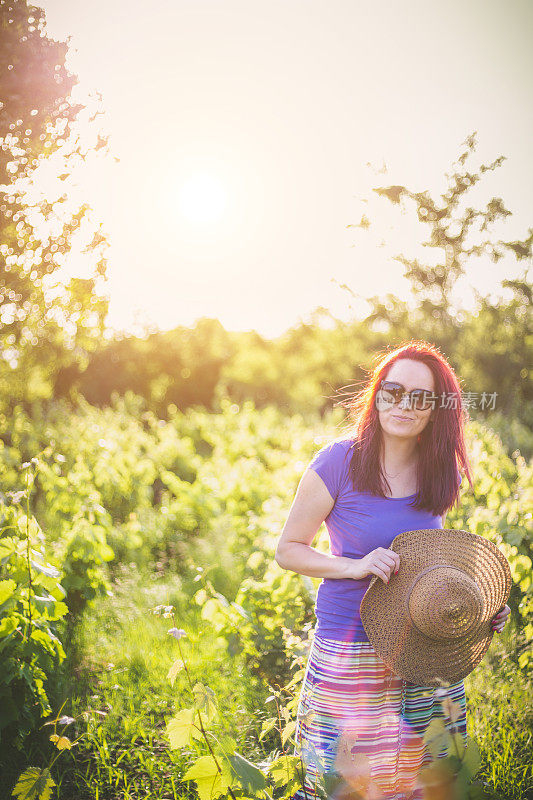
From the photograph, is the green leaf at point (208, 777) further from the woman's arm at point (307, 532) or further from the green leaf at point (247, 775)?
the woman's arm at point (307, 532)

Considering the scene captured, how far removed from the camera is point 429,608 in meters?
1.64

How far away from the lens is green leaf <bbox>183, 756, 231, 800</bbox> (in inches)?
53.3

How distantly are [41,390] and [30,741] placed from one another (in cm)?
768

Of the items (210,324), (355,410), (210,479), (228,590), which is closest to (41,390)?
(210,479)

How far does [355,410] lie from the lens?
216cm

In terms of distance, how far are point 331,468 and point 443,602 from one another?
48 cm

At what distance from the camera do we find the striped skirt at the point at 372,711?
1.69 metres

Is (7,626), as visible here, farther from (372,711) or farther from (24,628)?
(372,711)

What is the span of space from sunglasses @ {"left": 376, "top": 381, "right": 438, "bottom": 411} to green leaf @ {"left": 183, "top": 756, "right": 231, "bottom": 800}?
1.09 metres

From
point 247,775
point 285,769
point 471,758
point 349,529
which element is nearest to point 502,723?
point 349,529

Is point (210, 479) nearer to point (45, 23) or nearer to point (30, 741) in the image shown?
point (30, 741)

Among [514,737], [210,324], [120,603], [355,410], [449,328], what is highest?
[210,324]

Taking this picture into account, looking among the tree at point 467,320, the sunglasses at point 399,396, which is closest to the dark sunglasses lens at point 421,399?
the sunglasses at point 399,396

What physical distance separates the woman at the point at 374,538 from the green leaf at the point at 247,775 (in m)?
0.25
